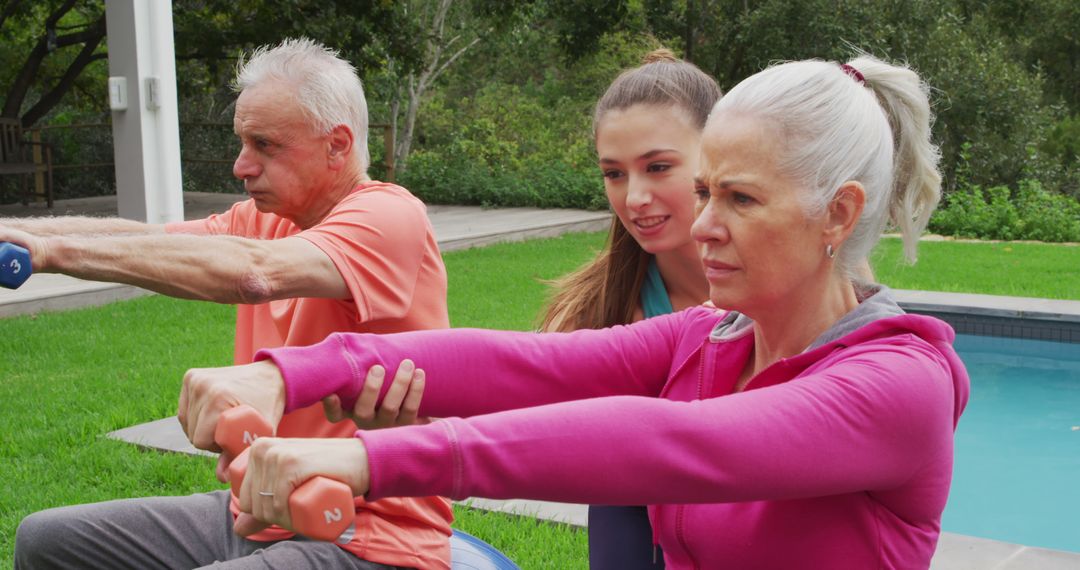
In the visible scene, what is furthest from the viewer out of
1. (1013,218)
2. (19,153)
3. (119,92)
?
(19,153)

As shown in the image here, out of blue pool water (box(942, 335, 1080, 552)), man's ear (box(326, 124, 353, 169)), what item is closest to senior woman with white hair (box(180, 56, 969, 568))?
man's ear (box(326, 124, 353, 169))

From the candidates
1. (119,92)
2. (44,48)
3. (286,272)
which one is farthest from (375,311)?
(44,48)

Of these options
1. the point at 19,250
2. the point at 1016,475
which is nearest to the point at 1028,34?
the point at 1016,475

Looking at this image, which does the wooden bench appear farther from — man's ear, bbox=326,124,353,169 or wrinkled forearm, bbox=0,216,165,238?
man's ear, bbox=326,124,353,169

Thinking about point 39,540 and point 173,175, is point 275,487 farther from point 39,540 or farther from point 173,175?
point 173,175

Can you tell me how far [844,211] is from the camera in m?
1.57

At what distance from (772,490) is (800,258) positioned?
1.22 ft

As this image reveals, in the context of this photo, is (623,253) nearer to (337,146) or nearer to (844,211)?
(337,146)

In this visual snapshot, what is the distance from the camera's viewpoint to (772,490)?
133 cm

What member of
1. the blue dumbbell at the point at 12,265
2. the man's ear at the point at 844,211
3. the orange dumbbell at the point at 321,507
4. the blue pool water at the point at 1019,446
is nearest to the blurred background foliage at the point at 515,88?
the blue pool water at the point at 1019,446

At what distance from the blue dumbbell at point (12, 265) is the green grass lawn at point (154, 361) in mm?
1684

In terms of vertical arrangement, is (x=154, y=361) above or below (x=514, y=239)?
above

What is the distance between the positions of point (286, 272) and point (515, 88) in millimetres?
21038

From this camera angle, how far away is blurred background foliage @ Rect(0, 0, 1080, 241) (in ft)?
46.3
